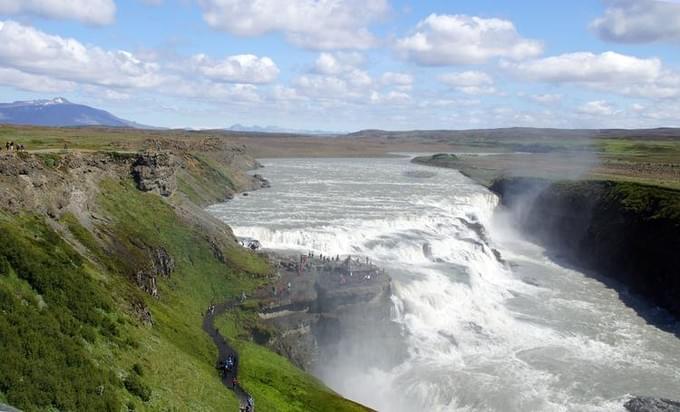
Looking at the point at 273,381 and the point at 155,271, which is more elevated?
the point at 155,271

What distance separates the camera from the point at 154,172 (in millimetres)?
49562

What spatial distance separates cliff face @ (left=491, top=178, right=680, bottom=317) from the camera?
180 feet

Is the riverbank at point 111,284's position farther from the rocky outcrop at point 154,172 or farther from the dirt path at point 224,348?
the dirt path at point 224,348

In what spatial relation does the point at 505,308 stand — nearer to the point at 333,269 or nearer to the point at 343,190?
the point at 333,269

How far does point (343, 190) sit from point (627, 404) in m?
63.8

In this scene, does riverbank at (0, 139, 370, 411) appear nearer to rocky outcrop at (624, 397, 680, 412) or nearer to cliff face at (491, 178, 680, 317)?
rocky outcrop at (624, 397, 680, 412)

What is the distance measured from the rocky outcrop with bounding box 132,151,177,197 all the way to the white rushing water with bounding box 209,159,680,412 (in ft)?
27.4

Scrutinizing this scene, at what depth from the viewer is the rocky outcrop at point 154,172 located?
48.7 m

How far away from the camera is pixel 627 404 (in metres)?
34.2

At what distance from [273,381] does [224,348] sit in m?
4.27

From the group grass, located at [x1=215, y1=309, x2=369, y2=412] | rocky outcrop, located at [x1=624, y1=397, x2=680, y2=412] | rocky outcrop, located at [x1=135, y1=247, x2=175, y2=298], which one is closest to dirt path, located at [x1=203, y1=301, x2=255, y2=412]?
grass, located at [x1=215, y1=309, x2=369, y2=412]

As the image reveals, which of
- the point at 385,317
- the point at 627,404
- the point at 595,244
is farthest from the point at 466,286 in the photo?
the point at 595,244

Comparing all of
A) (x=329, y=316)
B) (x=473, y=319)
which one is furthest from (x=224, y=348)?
(x=473, y=319)

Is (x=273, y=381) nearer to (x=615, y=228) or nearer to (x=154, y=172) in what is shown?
(x=154, y=172)
